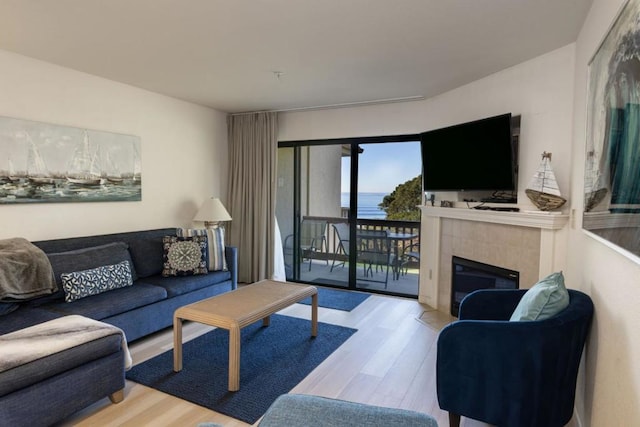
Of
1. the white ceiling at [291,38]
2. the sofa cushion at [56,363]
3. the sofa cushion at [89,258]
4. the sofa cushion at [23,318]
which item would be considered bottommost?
the sofa cushion at [56,363]

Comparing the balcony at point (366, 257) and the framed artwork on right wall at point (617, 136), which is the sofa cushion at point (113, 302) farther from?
the framed artwork on right wall at point (617, 136)

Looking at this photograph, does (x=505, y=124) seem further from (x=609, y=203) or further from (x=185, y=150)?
(x=185, y=150)

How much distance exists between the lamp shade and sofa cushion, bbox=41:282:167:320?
4.45 ft

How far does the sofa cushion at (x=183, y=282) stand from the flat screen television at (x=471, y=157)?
2450 mm

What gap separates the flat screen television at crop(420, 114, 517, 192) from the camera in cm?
314

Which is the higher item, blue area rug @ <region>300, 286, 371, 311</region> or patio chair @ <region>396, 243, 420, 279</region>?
patio chair @ <region>396, 243, 420, 279</region>

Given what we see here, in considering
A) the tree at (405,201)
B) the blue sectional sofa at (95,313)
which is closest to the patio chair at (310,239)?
the tree at (405,201)

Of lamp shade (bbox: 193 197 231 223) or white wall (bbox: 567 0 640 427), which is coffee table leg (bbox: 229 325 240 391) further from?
lamp shade (bbox: 193 197 231 223)

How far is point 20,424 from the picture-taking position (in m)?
1.83

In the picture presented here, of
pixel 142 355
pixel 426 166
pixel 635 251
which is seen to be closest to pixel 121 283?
pixel 142 355

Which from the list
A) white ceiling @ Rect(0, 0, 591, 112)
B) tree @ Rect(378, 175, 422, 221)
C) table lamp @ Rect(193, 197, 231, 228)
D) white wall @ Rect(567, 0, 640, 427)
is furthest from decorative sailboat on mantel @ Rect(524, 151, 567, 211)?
table lamp @ Rect(193, 197, 231, 228)

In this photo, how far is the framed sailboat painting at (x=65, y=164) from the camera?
3.06 m

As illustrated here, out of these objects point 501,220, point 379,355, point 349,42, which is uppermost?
point 349,42

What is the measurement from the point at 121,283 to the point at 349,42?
2702 millimetres
